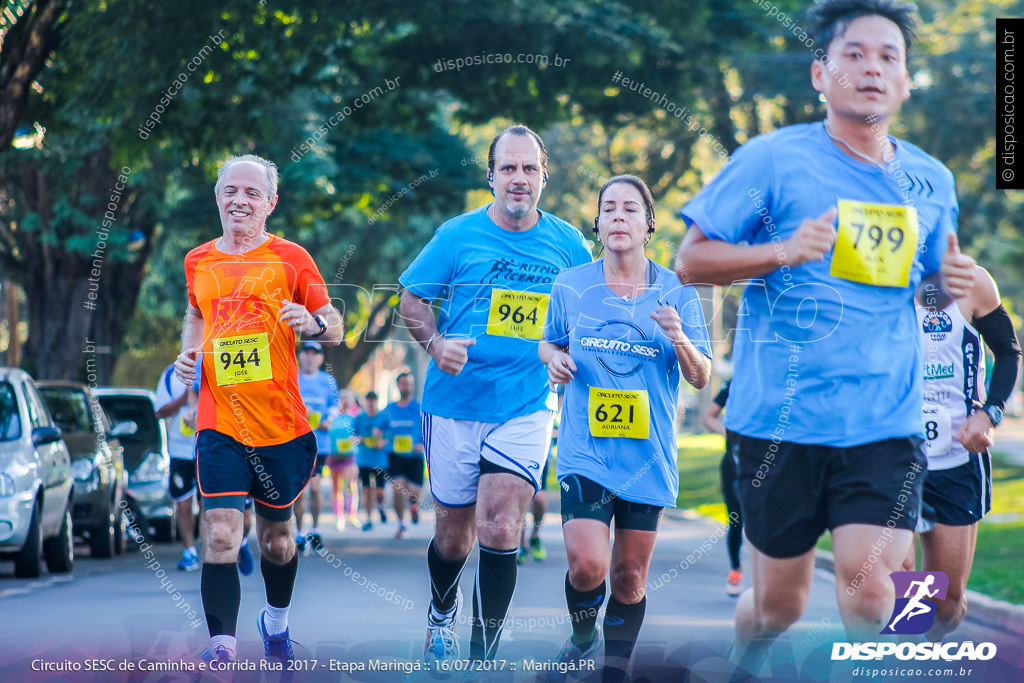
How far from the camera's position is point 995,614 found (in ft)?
30.6

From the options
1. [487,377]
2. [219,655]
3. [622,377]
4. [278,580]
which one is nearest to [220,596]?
[219,655]

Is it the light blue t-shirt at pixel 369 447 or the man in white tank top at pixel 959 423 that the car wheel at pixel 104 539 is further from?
the man in white tank top at pixel 959 423

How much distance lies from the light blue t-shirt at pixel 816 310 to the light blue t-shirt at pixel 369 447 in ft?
41.3

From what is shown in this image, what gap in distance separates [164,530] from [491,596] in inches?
420

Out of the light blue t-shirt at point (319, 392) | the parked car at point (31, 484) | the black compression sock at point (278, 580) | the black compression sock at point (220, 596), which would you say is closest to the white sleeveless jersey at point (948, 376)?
the black compression sock at point (278, 580)

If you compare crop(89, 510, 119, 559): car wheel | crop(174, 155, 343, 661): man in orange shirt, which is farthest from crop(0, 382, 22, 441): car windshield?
crop(174, 155, 343, 661): man in orange shirt

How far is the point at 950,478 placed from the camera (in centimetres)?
634

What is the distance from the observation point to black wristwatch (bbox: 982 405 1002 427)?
6.04 meters

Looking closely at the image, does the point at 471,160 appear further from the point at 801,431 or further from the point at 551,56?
the point at 801,431

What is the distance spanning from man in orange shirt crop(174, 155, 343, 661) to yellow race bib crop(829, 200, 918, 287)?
2.50 meters

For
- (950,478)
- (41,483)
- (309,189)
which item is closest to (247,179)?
(950,478)

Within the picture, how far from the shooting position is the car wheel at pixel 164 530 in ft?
51.9

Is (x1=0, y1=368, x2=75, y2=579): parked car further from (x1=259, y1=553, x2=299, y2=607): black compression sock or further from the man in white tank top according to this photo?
the man in white tank top

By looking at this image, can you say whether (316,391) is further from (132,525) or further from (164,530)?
(164,530)
